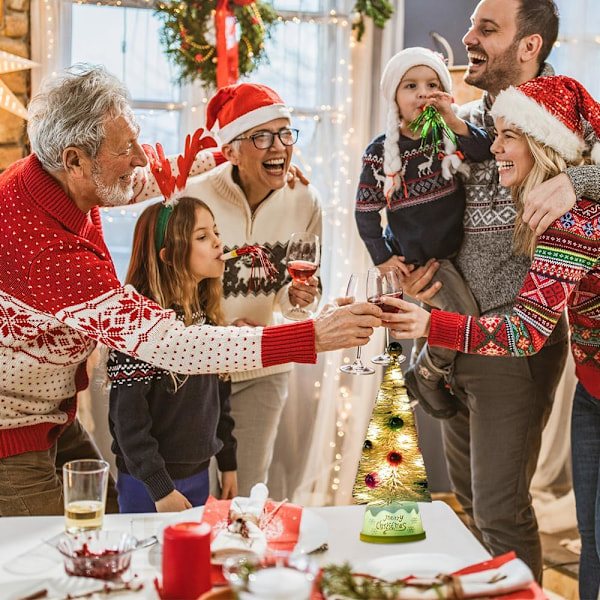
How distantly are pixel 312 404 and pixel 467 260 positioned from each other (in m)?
1.66

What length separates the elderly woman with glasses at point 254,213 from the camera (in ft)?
9.14

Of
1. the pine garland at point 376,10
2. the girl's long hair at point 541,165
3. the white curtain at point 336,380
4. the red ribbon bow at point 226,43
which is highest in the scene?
the pine garland at point 376,10

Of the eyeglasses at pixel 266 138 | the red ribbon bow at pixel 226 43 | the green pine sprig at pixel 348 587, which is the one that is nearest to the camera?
the green pine sprig at pixel 348 587

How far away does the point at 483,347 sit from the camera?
210cm

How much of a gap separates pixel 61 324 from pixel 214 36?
1891mm

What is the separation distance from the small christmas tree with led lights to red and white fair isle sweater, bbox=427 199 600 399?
0.39 m

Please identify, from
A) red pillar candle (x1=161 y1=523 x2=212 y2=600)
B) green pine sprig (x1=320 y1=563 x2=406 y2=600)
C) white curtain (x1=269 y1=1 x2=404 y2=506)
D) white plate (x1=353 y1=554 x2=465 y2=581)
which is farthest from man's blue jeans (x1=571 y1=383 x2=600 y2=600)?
white curtain (x1=269 y1=1 x2=404 y2=506)

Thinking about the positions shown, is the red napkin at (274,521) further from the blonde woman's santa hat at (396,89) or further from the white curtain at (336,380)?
the white curtain at (336,380)

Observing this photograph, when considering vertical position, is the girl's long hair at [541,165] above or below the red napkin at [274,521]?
above

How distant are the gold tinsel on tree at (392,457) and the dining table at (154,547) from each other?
0.08 m

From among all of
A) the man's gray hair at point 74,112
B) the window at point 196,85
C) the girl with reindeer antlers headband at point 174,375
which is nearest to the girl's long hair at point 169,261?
the girl with reindeer antlers headband at point 174,375

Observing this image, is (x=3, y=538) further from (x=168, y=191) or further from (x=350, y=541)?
(x=168, y=191)

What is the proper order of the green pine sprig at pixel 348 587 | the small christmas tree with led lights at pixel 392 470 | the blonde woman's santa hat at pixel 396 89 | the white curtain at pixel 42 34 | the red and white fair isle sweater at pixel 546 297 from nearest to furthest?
the green pine sprig at pixel 348 587
the small christmas tree with led lights at pixel 392 470
the red and white fair isle sweater at pixel 546 297
the blonde woman's santa hat at pixel 396 89
the white curtain at pixel 42 34

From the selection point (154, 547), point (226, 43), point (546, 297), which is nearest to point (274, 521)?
point (154, 547)
